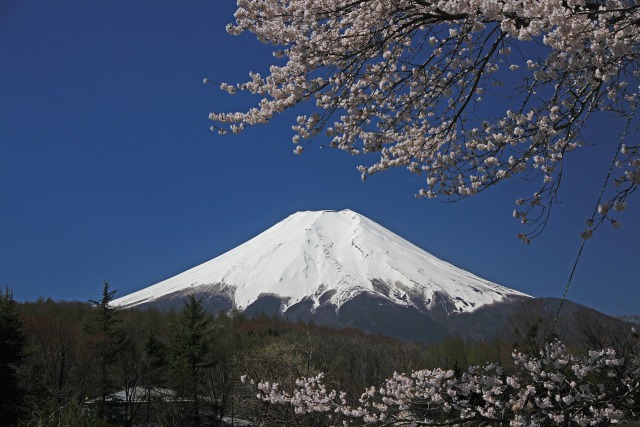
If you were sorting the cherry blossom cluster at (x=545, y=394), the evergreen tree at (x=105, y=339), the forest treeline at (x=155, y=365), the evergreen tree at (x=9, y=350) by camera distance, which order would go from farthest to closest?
the evergreen tree at (x=105, y=339) < the forest treeline at (x=155, y=365) < the evergreen tree at (x=9, y=350) < the cherry blossom cluster at (x=545, y=394)

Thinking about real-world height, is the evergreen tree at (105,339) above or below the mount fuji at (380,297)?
below

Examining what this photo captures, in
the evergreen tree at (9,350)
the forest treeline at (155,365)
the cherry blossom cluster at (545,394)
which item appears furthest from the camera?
the forest treeline at (155,365)

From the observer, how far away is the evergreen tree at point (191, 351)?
29016 millimetres

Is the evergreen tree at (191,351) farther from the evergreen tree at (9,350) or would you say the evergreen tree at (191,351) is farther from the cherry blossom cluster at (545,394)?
the cherry blossom cluster at (545,394)

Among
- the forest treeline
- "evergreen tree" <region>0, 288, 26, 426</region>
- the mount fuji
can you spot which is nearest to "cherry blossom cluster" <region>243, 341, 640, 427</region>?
the forest treeline

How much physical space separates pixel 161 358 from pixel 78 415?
2435 cm

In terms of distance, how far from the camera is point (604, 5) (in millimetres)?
3062

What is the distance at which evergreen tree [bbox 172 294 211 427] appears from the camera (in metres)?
29.0

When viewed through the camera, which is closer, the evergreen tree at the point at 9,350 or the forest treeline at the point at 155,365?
the evergreen tree at the point at 9,350

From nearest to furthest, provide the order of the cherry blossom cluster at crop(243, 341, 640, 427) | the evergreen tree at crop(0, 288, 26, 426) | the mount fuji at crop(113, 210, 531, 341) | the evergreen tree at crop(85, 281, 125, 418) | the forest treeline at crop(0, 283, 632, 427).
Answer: the cherry blossom cluster at crop(243, 341, 640, 427), the evergreen tree at crop(0, 288, 26, 426), the forest treeline at crop(0, 283, 632, 427), the evergreen tree at crop(85, 281, 125, 418), the mount fuji at crop(113, 210, 531, 341)

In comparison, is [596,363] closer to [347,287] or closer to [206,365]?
[206,365]

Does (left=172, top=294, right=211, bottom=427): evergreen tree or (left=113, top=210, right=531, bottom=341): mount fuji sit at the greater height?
(left=113, top=210, right=531, bottom=341): mount fuji

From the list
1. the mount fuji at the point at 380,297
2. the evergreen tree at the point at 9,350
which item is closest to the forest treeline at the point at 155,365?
the evergreen tree at the point at 9,350

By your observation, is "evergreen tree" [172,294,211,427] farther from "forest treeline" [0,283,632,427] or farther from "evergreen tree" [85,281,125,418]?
"evergreen tree" [85,281,125,418]
